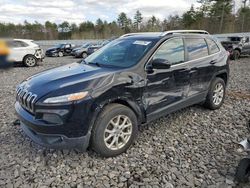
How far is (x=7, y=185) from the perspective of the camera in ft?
9.12

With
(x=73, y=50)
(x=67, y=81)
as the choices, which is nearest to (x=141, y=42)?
(x=67, y=81)

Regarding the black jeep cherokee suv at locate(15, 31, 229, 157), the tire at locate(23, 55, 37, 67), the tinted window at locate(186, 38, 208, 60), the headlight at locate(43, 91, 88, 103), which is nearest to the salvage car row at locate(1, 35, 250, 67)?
the tire at locate(23, 55, 37, 67)

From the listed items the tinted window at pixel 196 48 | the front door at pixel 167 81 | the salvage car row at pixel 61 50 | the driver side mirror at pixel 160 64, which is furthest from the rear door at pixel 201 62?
the salvage car row at pixel 61 50

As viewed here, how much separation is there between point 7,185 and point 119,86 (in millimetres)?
1780

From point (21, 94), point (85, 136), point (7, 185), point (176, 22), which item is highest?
point (176, 22)

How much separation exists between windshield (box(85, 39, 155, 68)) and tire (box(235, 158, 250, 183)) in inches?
75.0

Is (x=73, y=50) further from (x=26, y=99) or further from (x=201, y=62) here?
(x=26, y=99)

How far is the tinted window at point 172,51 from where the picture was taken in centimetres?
378

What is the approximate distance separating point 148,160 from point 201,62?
2.19m

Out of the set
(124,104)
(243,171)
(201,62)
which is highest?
(201,62)

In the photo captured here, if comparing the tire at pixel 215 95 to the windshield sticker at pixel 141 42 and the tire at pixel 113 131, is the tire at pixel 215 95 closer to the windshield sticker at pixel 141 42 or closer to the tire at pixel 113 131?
the windshield sticker at pixel 141 42

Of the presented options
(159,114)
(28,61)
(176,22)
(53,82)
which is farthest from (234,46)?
(176,22)

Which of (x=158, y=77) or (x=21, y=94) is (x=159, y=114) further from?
(x=21, y=94)

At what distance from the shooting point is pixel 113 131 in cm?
326
